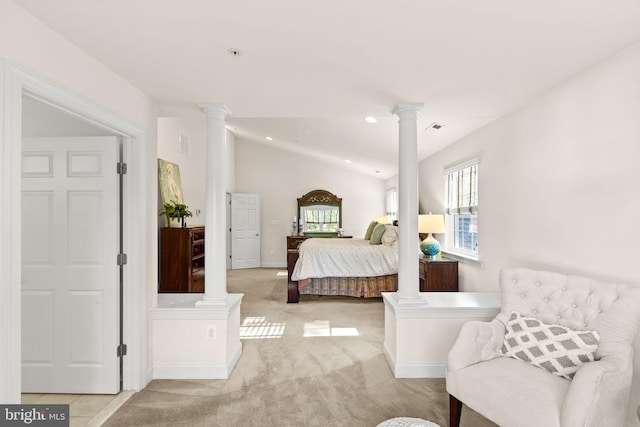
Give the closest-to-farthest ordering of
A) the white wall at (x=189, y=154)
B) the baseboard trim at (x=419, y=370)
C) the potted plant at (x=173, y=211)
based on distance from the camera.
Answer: the baseboard trim at (x=419, y=370)
the potted plant at (x=173, y=211)
the white wall at (x=189, y=154)

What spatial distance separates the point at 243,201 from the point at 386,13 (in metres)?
7.53

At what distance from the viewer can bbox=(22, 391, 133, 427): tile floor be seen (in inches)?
90.7

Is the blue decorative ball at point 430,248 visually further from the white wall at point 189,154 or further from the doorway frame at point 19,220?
the white wall at point 189,154

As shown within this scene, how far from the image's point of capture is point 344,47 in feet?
6.51

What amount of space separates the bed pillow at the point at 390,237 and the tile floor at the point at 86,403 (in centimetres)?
390

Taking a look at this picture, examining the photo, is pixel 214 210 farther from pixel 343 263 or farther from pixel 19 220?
pixel 343 263

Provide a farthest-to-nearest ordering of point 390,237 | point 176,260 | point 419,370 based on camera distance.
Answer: point 390,237
point 176,260
point 419,370

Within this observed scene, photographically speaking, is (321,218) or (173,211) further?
(321,218)

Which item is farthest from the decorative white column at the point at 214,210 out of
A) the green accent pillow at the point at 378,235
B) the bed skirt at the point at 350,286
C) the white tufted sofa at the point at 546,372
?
the green accent pillow at the point at 378,235

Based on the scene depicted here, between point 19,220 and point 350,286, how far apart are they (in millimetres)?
4286

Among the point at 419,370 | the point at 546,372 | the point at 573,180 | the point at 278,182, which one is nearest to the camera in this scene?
the point at 546,372

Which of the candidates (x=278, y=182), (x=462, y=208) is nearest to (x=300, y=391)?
(x=462, y=208)

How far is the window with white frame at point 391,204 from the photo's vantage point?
26.8 feet

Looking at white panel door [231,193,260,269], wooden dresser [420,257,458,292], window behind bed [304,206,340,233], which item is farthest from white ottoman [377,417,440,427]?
window behind bed [304,206,340,233]
